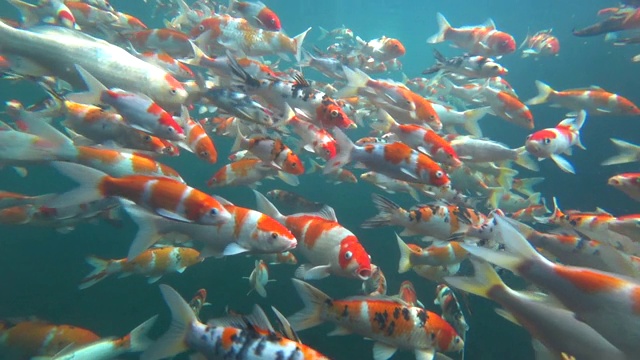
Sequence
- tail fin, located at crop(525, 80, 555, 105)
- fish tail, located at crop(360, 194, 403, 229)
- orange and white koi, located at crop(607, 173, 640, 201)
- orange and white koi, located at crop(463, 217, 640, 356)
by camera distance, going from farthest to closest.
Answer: tail fin, located at crop(525, 80, 555, 105) < orange and white koi, located at crop(607, 173, 640, 201) < fish tail, located at crop(360, 194, 403, 229) < orange and white koi, located at crop(463, 217, 640, 356)

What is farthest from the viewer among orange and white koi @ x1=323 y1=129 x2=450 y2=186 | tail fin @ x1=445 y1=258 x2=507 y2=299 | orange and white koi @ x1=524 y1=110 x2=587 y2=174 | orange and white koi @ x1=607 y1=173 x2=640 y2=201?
orange and white koi @ x1=524 y1=110 x2=587 y2=174

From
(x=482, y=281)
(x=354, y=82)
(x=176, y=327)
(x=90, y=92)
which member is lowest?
(x=176, y=327)

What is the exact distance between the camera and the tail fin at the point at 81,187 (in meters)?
2.70

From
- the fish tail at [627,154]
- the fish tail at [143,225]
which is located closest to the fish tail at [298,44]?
the fish tail at [143,225]

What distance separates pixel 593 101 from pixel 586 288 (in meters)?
7.02

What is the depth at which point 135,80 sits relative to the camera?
4516 mm

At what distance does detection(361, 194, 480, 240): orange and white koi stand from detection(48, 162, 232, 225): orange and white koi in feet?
7.17

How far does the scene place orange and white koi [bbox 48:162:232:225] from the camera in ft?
9.16

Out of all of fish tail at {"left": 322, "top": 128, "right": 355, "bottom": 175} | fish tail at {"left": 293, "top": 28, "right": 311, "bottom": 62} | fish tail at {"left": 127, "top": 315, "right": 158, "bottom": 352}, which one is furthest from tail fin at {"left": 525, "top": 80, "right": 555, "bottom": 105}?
fish tail at {"left": 127, "top": 315, "right": 158, "bottom": 352}

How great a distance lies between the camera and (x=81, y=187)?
2795 mm

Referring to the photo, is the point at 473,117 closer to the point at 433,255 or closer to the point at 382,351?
the point at 433,255

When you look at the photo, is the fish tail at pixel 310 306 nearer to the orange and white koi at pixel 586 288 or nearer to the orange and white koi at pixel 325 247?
the orange and white koi at pixel 325 247

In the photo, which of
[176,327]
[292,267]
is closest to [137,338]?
[176,327]

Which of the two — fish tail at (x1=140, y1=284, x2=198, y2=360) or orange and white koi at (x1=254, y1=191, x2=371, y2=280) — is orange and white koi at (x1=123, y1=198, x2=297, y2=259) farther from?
fish tail at (x1=140, y1=284, x2=198, y2=360)
